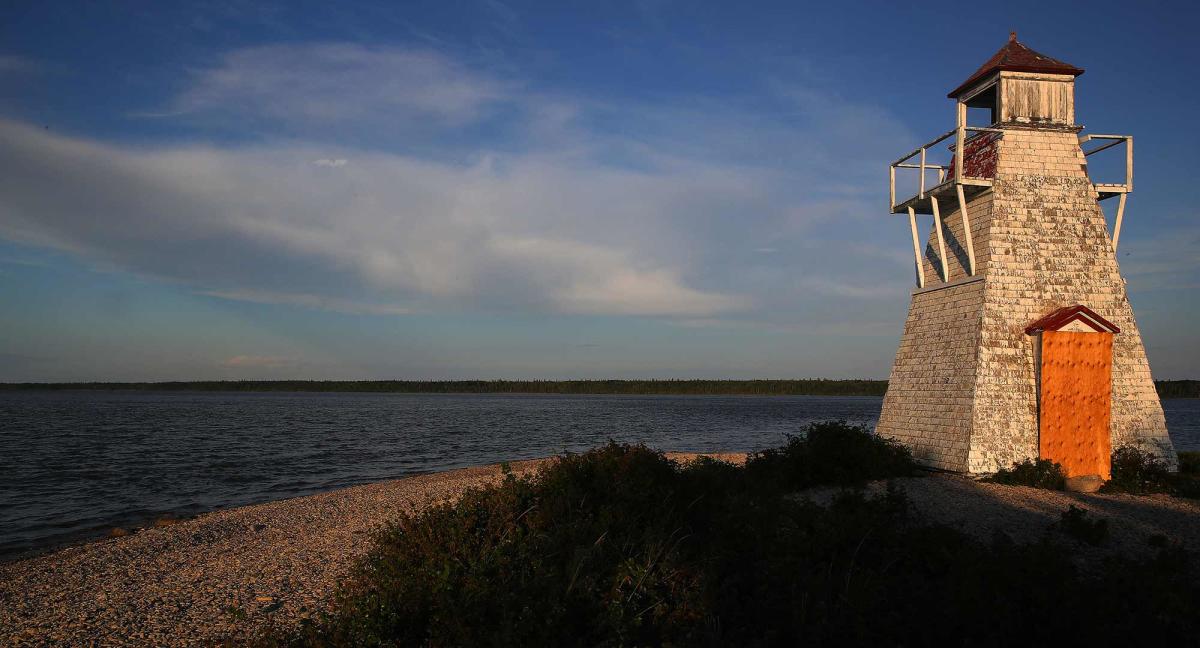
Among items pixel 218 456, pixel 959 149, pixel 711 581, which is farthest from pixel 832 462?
pixel 218 456

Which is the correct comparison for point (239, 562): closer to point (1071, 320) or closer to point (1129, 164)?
point (1071, 320)

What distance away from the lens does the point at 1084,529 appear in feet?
31.6

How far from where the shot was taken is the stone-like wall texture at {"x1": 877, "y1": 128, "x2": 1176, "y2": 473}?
14.3 m

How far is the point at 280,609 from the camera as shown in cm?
823

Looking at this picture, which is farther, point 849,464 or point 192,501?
point 192,501

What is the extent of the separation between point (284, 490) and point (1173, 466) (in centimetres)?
2155

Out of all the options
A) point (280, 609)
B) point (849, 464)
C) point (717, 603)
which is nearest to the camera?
point (717, 603)

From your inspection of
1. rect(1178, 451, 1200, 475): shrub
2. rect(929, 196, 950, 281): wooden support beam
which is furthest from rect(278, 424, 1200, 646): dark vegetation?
rect(1178, 451, 1200, 475): shrub

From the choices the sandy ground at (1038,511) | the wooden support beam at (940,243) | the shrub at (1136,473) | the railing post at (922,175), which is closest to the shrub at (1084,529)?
the sandy ground at (1038,511)

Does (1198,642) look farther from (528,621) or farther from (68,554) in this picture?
(68,554)

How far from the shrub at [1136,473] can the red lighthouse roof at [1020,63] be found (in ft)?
Answer: 25.9

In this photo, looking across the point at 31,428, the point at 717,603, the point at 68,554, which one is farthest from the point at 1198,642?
the point at 31,428

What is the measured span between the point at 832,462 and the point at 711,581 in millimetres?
7906

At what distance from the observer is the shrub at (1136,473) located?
546 inches
